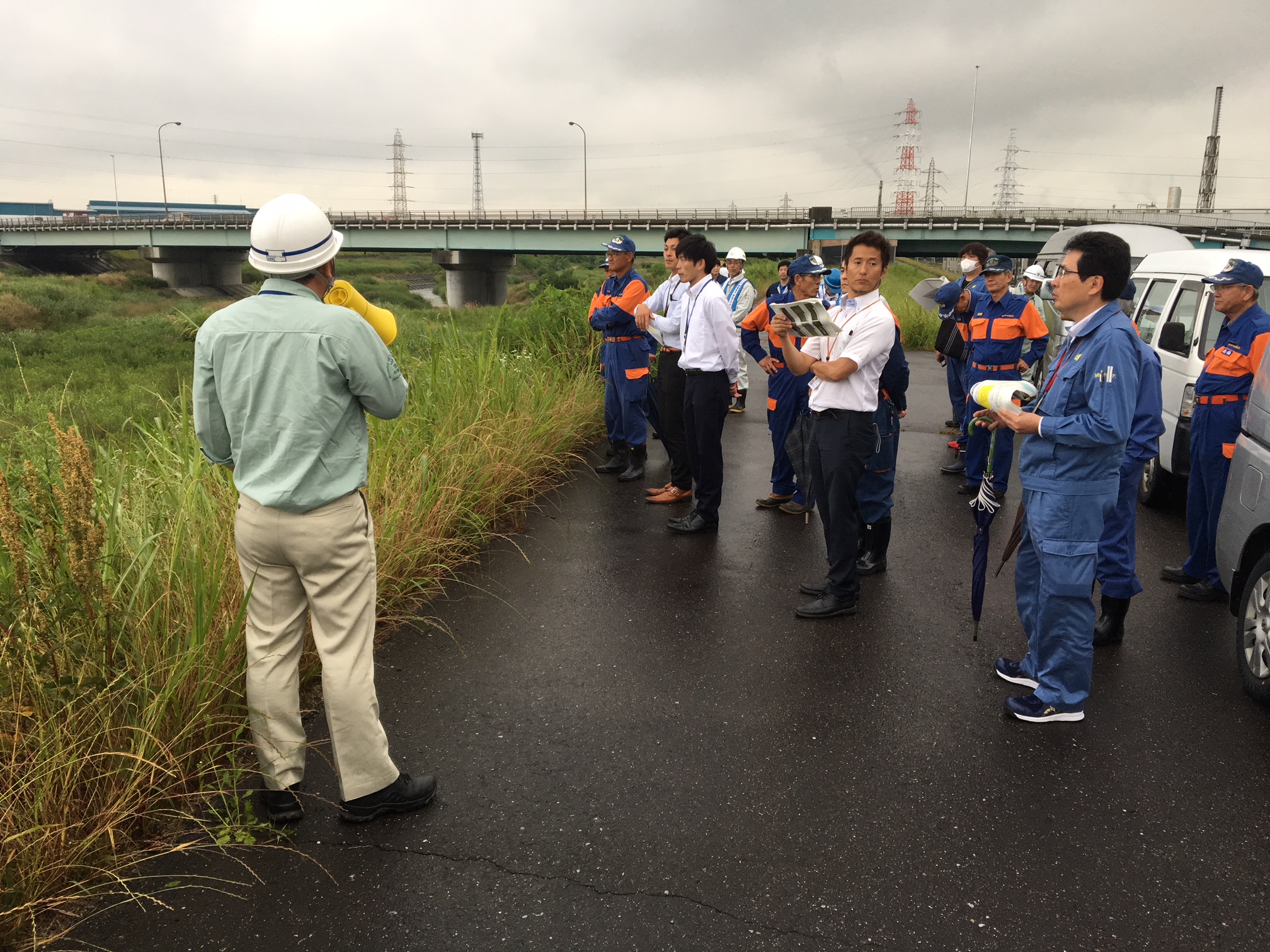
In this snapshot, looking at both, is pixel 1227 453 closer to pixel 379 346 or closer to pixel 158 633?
pixel 379 346

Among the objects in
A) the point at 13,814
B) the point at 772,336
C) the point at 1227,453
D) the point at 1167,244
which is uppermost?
the point at 1167,244

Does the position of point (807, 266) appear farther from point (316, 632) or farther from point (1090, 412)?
point (316, 632)

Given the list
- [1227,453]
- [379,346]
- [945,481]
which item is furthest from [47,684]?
[945,481]

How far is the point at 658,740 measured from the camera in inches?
144

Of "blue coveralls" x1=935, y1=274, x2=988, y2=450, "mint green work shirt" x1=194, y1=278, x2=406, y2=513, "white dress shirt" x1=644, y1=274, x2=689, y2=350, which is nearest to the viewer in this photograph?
"mint green work shirt" x1=194, y1=278, x2=406, y2=513

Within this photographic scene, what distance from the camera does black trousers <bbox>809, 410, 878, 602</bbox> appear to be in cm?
475

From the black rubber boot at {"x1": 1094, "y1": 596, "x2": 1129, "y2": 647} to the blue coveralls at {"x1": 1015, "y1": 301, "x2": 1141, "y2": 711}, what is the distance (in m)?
1.01

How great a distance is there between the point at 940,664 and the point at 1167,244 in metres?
17.3

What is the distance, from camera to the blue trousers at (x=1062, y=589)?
3.62 metres

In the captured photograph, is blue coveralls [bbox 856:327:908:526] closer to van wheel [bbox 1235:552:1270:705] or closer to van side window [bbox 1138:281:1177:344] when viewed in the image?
van wheel [bbox 1235:552:1270:705]

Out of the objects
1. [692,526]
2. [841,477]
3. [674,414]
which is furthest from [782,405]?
[841,477]

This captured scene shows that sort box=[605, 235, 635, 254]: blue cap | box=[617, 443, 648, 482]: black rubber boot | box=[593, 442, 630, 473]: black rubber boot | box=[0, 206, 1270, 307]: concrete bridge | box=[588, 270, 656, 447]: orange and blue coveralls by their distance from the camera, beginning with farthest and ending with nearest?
box=[0, 206, 1270, 307]: concrete bridge, box=[593, 442, 630, 473]: black rubber boot, box=[617, 443, 648, 482]: black rubber boot, box=[605, 235, 635, 254]: blue cap, box=[588, 270, 656, 447]: orange and blue coveralls

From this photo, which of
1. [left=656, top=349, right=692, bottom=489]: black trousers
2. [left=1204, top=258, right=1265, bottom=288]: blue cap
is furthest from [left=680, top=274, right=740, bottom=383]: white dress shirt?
[left=1204, top=258, right=1265, bottom=288]: blue cap

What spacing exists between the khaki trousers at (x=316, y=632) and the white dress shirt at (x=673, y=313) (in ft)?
13.5
